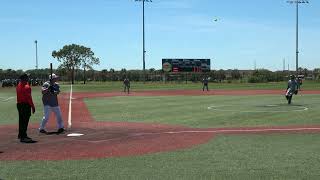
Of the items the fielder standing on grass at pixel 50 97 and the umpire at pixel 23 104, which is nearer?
the umpire at pixel 23 104

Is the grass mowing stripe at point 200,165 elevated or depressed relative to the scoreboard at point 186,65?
depressed

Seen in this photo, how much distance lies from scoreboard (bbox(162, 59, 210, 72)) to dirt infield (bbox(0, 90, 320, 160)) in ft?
267

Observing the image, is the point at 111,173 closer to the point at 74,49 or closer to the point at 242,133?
the point at 242,133

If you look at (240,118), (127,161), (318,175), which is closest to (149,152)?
(127,161)

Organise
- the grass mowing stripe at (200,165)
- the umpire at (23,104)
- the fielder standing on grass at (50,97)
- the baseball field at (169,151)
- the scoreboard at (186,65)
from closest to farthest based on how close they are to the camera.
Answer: the grass mowing stripe at (200,165)
the baseball field at (169,151)
the umpire at (23,104)
the fielder standing on grass at (50,97)
the scoreboard at (186,65)

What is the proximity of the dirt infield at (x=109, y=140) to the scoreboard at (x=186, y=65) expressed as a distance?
81467 mm

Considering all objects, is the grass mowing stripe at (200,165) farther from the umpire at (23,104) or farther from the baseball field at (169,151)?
the umpire at (23,104)

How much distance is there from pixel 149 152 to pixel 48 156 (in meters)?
2.15

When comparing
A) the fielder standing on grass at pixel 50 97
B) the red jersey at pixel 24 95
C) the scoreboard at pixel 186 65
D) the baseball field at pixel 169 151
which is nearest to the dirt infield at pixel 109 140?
the baseball field at pixel 169 151

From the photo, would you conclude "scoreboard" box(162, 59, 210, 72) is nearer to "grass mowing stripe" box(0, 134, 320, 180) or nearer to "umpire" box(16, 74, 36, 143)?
"umpire" box(16, 74, 36, 143)

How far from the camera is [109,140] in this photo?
14.6 meters

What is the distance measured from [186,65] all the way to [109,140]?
86571mm

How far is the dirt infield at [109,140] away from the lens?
40.3 feet

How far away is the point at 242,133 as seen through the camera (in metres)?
16.0
